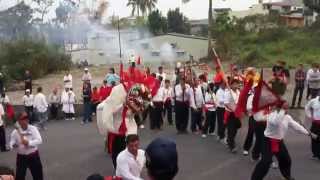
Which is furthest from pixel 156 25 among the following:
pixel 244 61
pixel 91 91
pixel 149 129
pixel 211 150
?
pixel 211 150

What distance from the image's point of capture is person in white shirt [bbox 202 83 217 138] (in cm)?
1535

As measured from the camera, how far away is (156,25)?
5525cm

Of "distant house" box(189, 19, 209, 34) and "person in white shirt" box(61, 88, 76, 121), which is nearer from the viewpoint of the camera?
"person in white shirt" box(61, 88, 76, 121)

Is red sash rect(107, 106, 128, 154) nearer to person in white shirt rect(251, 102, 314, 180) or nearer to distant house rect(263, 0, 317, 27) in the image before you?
person in white shirt rect(251, 102, 314, 180)

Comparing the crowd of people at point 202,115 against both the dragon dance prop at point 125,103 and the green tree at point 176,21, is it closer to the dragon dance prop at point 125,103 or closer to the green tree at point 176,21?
the dragon dance prop at point 125,103

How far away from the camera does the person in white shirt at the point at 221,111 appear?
13.7m

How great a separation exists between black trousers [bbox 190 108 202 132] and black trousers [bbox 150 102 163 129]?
1.17m

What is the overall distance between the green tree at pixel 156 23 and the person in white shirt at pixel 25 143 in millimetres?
43963

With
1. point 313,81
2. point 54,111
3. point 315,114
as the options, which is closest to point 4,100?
point 54,111

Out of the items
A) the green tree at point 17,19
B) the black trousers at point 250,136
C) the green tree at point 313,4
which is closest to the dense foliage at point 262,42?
the green tree at point 313,4

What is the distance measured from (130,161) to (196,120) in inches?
376

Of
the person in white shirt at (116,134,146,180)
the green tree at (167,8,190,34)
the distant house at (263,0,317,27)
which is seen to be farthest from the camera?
the green tree at (167,8,190,34)

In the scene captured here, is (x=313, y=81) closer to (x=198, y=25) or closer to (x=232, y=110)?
(x=232, y=110)

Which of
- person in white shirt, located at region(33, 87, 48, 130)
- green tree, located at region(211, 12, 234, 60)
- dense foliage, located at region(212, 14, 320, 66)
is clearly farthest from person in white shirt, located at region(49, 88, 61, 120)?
green tree, located at region(211, 12, 234, 60)
